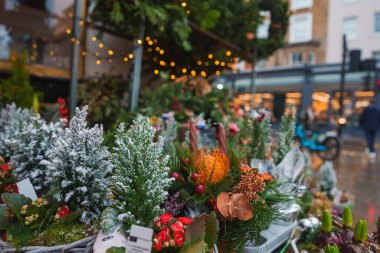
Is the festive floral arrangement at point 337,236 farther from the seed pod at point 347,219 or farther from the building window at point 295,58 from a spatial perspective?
the building window at point 295,58

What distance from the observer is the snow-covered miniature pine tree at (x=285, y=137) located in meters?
2.56

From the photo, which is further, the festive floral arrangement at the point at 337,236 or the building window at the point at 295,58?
the building window at the point at 295,58

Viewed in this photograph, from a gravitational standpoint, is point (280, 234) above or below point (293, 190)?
A: below

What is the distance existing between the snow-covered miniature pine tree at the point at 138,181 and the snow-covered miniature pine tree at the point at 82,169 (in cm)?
19

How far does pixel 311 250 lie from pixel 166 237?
114 cm

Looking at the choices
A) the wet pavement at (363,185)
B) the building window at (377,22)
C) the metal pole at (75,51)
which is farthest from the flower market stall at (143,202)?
the building window at (377,22)

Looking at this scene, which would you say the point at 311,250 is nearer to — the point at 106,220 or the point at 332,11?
the point at 106,220

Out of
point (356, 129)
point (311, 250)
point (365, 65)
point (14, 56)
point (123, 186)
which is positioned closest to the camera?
point (123, 186)

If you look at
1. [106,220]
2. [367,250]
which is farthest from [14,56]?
[367,250]

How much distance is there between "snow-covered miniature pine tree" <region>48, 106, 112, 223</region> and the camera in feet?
5.01

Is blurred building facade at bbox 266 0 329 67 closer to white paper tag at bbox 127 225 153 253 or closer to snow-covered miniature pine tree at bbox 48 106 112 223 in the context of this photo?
snow-covered miniature pine tree at bbox 48 106 112 223

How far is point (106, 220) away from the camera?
1349mm

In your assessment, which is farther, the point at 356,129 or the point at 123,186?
the point at 356,129

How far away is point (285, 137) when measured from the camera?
2588 mm
